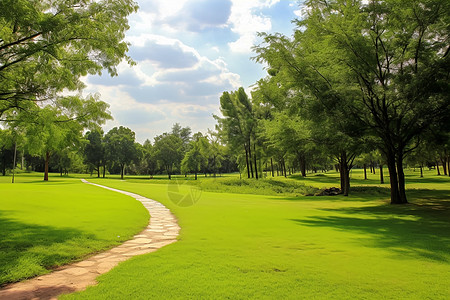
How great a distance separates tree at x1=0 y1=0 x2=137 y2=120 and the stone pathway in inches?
277

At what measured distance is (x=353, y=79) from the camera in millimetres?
15492

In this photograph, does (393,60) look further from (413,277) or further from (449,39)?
(413,277)

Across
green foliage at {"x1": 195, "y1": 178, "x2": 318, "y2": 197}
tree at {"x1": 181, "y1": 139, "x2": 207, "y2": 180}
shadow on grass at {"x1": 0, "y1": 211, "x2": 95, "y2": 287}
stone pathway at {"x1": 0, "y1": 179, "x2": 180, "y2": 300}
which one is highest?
tree at {"x1": 181, "y1": 139, "x2": 207, "y2": 180}

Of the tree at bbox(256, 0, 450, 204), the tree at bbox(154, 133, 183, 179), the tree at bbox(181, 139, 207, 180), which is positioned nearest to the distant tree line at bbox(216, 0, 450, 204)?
the tree at bbox(256, 0, 450, 204)

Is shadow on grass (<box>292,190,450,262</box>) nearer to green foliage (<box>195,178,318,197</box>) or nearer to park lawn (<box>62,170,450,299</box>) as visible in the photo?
park lawn (<box>62,170,450,299</box>)

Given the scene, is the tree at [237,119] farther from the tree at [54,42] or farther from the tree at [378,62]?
the tree at [54,42]

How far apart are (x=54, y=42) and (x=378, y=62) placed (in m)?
15.3

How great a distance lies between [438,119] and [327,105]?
6.31 m

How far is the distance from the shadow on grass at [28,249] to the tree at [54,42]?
5653mm

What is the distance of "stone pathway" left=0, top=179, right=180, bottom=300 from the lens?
378 centimetres

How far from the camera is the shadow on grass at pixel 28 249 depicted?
4.54m

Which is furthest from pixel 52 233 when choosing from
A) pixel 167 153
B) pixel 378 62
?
pixel 167 153

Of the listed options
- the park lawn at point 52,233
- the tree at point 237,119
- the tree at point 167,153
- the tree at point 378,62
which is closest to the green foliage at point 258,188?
the tree at point 237,119

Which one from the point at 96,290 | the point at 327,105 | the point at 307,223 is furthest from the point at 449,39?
the point at 96,290
